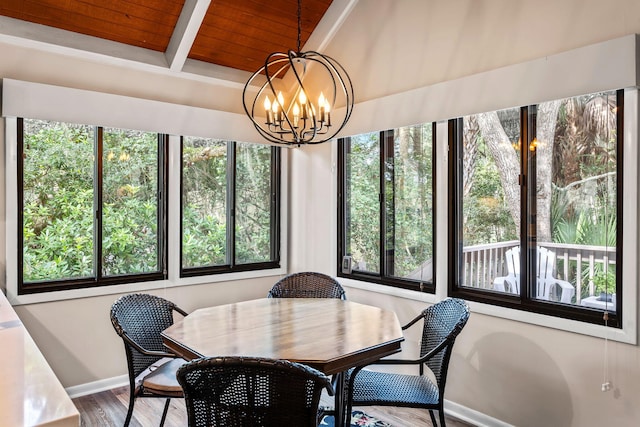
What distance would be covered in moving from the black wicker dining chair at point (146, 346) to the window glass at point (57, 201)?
3.24 feet

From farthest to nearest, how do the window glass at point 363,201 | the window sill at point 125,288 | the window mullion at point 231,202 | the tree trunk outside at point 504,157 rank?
the window mullion at point 231,202, the window glass at point 363,201, the window sill at point 125,288, the tree trunk outside at point 504,157

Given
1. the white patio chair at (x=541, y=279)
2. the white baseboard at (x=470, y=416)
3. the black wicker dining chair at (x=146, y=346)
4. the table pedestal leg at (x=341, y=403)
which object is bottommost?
the white baseboard at (x=470, y=416)

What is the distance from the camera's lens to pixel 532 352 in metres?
2.61

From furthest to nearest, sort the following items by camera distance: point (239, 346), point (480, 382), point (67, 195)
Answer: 1. point (67, 195)
2. point (480, 382)
3. point (239, 346)

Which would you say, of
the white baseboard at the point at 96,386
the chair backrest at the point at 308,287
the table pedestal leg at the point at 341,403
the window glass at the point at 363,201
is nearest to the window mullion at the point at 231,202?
the chair backrest at the point at 308,287

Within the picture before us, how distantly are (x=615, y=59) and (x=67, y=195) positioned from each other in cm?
344

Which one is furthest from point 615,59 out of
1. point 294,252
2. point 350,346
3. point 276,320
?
point 294,252

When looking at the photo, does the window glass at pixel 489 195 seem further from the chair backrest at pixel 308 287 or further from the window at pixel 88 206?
the window at pixel 88 206

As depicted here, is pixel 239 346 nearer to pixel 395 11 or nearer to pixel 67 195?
pixel 67 195

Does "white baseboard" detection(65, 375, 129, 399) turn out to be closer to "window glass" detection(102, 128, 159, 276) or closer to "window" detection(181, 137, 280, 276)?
"window glass" detection(102, 128, 159, 276)

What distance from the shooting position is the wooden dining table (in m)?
1.89

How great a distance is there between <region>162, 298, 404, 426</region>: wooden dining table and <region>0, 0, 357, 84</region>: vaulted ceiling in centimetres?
207

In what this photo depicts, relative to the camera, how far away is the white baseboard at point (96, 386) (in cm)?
320

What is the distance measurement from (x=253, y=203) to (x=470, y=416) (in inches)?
98.0
